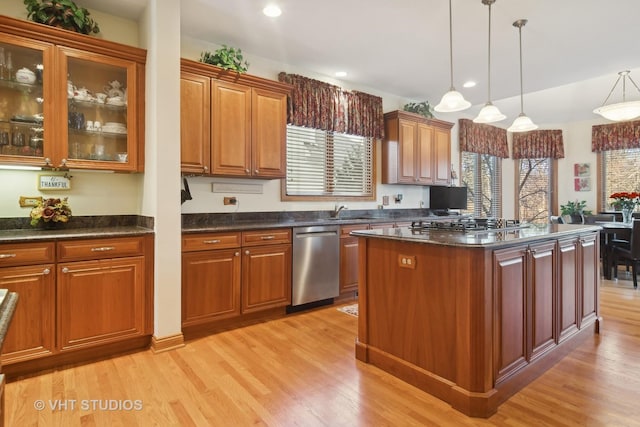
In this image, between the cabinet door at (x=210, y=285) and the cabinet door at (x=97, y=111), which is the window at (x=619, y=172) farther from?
the cabinet door at (x=97, y=111)

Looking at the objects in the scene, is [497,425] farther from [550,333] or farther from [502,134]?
[502,134]

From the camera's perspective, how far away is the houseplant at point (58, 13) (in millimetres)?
2609

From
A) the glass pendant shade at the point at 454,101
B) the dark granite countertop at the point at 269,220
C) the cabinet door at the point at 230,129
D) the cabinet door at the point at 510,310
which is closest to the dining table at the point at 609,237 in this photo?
the dark granite countertop at the point at 269,220

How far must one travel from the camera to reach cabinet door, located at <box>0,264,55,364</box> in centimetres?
228

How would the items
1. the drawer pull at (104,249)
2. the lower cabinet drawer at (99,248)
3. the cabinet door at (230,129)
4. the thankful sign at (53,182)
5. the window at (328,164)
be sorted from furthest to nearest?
Result: the window at (328,164), the cabinet door at (230,129), the thankful sign at (53,182), the drawer pull at (104,249), the lower cabinet drawer at (99,248)

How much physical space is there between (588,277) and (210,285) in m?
3.22

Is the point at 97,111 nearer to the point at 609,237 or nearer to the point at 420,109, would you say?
the point at 420,109

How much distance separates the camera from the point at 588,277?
3018mm

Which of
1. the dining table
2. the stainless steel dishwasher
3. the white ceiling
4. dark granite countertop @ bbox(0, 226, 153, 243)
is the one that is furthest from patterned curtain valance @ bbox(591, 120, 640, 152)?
dark granite countertop @ bbox(0, 226, 153, 243)

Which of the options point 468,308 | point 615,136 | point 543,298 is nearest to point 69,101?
point 468,308

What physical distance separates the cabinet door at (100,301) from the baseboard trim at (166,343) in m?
0.13

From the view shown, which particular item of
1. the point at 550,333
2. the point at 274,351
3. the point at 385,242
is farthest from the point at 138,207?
the point at 550,333

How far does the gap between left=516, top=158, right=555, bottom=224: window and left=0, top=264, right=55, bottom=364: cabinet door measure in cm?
797

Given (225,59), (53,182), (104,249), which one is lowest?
(104,249)
